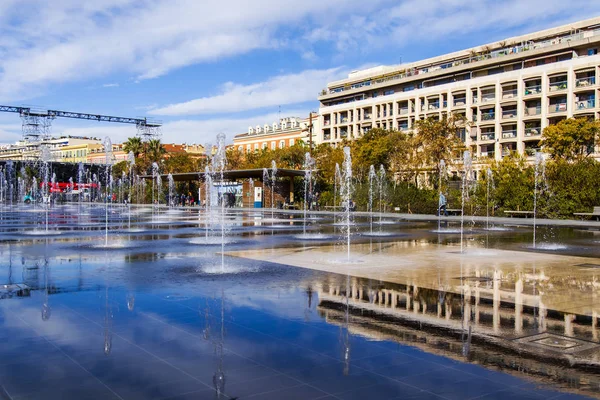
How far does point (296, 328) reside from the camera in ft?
22.1

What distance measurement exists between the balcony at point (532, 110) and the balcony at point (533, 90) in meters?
1.46

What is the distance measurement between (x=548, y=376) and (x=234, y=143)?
348 feet

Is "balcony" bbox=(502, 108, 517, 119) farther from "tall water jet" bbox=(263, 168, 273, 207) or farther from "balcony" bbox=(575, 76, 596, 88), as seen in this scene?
"tall water jet" bbox=(263, 168, 273, 207)

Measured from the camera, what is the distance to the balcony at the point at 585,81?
52125mm

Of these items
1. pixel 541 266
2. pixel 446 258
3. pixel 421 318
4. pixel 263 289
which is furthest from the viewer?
pixel 446 258

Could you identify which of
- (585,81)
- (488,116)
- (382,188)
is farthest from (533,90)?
(382,188)

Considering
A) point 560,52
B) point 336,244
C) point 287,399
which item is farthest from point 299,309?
point 560,52

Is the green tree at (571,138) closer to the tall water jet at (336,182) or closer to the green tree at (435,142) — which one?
the green tree at (435,142)

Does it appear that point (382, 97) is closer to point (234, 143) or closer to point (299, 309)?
point (234, 143)

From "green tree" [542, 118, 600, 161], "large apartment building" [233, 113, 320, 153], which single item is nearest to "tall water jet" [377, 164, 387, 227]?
"green tree" [542, 118, 600, 161]

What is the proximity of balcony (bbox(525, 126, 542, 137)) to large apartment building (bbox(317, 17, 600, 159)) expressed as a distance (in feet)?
0.33

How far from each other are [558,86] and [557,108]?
6.82 feet

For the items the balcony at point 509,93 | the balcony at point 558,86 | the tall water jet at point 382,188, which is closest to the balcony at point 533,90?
the balcony at point 558,86

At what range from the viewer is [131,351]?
5711 mm
